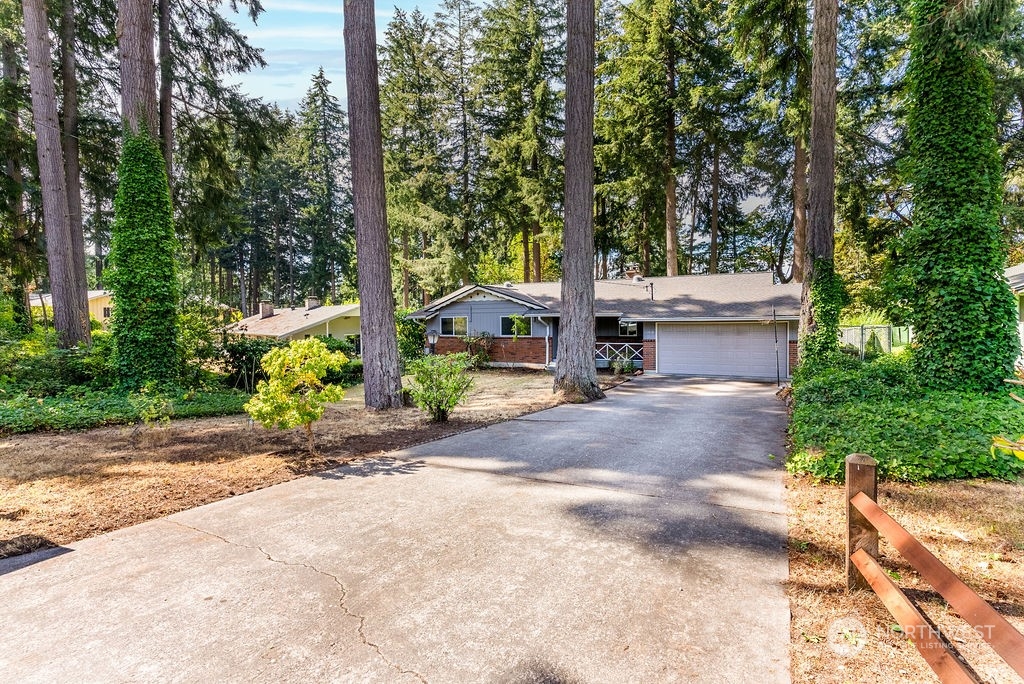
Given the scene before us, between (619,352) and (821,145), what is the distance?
377 inches

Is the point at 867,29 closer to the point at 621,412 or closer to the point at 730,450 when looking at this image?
the point at 621,412

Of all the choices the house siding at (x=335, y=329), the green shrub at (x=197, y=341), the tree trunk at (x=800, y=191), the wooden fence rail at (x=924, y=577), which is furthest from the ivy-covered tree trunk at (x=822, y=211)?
the house siding at (x=335, y=329)

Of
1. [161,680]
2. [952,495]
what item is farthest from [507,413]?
[161,680]

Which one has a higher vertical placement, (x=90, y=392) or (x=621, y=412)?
(x=90, y=392)

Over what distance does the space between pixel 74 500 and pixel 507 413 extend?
249 inches

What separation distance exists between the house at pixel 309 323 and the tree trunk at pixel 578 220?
47.7ft

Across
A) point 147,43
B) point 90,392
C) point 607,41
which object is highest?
point 607,41

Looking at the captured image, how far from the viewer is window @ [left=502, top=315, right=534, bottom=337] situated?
19.3 m

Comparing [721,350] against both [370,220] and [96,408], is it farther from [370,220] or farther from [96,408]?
[96,408]

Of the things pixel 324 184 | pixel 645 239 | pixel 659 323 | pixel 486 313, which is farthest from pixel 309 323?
pixel 324 184

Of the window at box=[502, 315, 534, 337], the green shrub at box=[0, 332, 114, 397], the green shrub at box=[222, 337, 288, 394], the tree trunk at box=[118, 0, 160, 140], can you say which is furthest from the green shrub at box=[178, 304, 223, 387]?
the window at box=[502, 315, 534, 337]

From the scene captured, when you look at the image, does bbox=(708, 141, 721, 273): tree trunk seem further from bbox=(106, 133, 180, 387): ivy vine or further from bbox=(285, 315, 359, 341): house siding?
→ bbox=(106, 133, 180, 387): ivy vine

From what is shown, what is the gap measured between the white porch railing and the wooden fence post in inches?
615

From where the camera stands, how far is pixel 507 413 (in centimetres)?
939
